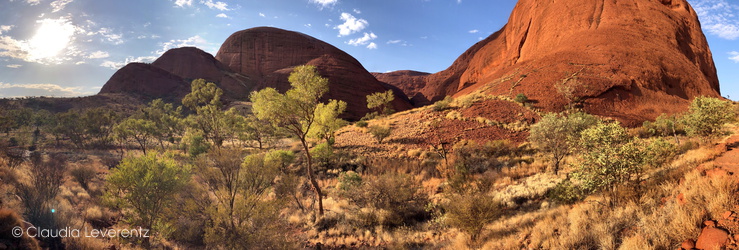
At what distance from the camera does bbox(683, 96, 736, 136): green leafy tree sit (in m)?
9.27

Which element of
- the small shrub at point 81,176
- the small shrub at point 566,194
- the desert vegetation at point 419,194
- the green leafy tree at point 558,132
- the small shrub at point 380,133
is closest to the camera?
the desert vegetation at point 419,194

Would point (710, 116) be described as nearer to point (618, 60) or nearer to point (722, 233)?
point (722, 233)

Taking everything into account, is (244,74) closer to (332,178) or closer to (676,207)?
(332,178)

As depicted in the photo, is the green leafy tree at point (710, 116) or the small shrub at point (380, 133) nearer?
the green leafy tree at point (710, 116)

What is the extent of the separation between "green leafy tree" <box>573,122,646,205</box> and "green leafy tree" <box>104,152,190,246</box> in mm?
14286

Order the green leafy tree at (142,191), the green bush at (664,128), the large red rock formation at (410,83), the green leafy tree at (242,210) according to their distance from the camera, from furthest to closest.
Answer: the large red rock formation at (410,83) → the green bush at (664,128) → the green leafy tree at (142,191) → the green leafy tree at (242,210)

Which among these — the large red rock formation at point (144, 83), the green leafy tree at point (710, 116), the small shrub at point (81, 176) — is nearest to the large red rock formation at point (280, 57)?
the large red rock formation at point (144, 83)

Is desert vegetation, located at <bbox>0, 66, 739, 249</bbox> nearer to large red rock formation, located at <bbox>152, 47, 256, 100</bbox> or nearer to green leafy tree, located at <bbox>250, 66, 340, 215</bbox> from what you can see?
green leafy tree, located at <bbox>250, 66, 340, 215</bbox>

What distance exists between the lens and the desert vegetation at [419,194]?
18.9 ft

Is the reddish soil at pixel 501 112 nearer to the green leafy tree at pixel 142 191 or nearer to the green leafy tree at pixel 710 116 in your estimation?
the green leafy tree at pixel 710 116

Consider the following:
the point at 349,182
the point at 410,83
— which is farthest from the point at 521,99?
the point at 410,83

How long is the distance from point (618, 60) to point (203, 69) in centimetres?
9654

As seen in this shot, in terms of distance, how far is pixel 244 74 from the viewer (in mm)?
83312

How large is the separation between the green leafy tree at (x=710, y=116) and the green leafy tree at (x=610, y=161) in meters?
5.49
